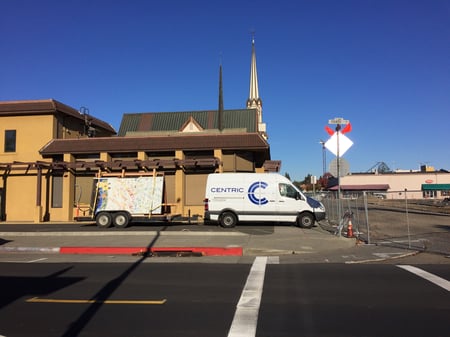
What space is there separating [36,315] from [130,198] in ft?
44.8

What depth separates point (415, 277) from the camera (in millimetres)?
8586

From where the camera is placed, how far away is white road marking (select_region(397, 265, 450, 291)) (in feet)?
25.5

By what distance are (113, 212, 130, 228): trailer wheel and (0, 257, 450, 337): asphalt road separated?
9034 millimetres

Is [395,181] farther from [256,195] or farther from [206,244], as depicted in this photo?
[206,244]

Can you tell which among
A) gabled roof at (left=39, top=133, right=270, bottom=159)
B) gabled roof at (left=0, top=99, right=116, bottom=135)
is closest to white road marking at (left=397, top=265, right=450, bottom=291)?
gabled roof at (left=39, top=133, right=270, bottom=159)

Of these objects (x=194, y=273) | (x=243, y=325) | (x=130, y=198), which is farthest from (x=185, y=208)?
(x=243, y=325)

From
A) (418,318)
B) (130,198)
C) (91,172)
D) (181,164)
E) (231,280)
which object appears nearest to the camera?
(418,318)

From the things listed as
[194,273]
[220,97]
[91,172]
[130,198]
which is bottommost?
[194,273]

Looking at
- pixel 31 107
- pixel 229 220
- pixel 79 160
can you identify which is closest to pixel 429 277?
pixel 229 220

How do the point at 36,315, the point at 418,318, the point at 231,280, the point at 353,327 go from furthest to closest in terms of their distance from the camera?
the point at 231,280 < the point at 36,315 < the point at 418,318 < the point at 353,327

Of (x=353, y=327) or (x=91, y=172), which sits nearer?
(x=353, y=327)

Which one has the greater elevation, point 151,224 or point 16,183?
point 16,183

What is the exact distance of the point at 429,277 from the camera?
8.54 meters

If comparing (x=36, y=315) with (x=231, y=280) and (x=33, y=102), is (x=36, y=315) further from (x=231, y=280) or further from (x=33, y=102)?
(x=33, y=102)
